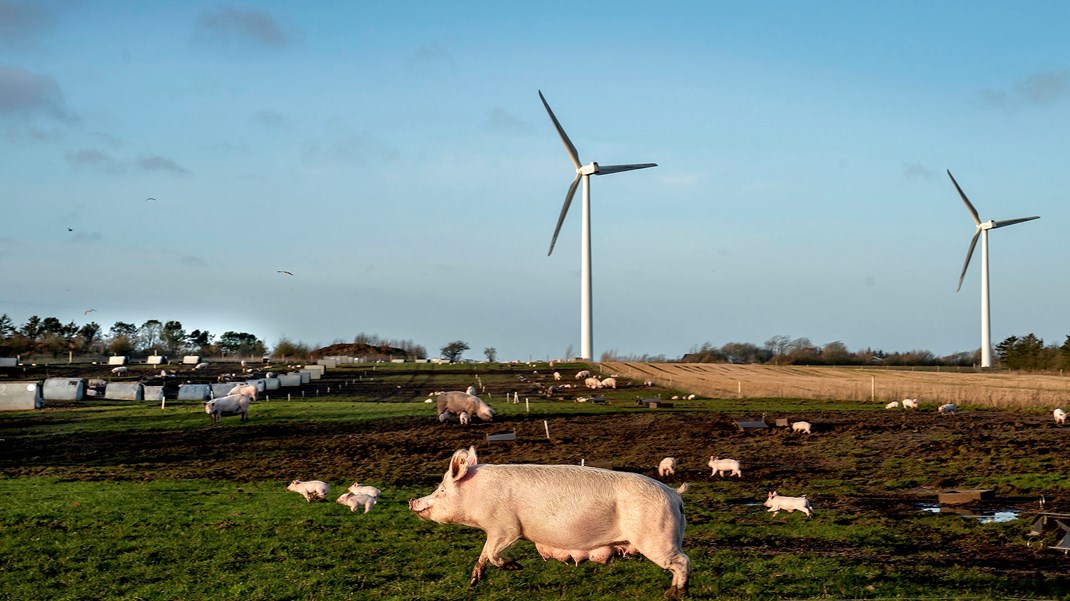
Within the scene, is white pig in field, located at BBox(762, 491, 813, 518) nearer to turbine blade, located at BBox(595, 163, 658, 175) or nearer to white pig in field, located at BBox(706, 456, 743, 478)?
white pig in field, located at BBox(706, 456, 743, 478)

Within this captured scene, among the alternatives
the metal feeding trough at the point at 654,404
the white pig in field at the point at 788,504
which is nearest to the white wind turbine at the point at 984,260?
the metal feeding trough at the point at 654,404

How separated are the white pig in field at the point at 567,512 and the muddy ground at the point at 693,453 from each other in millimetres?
4490

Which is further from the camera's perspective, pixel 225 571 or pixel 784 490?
pixel 784 490

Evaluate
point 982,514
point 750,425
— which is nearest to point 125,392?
point 750,425

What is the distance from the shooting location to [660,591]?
41.8ft

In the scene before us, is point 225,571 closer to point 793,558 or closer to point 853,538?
point 793,558

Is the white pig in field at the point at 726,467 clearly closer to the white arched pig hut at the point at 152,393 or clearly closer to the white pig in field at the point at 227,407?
the white pig in field at the point at 227,407

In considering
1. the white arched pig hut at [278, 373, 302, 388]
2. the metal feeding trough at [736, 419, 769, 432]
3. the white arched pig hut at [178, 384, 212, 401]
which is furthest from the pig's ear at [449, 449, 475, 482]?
the white arched pig hut at [278, 373, 302, 388]

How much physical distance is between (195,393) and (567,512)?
176 ft

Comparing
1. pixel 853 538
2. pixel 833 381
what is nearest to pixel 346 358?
pixel 833 381

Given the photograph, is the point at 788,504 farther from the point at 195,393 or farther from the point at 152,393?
the point at 152,393

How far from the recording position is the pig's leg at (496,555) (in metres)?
12.5

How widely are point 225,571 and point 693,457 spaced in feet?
59.5

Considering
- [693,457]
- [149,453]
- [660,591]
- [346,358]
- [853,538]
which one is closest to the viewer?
[660,591]
